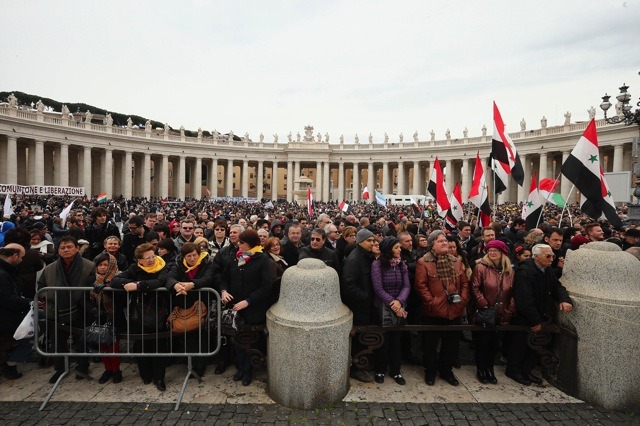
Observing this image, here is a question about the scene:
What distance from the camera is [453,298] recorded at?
510 centimetres

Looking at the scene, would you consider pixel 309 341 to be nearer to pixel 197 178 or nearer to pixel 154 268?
pixel 154 268

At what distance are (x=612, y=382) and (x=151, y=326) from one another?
639 cm

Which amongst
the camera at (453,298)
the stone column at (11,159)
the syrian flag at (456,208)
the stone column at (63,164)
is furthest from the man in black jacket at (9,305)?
the stone column at (63,164)

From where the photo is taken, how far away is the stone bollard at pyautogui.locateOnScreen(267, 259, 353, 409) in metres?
4.48

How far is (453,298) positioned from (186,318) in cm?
392

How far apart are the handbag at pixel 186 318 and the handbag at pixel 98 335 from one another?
79 cm

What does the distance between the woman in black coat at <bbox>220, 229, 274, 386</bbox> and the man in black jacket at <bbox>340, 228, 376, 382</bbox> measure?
115 centimetres

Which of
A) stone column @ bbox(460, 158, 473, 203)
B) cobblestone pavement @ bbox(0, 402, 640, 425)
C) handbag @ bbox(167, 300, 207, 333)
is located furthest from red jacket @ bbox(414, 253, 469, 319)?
stone column @ bbox(460, 158, 473, 203)

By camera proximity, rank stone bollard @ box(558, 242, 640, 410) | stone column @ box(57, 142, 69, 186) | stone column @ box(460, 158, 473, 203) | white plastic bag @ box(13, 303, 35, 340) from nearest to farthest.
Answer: stone bollard @ box(558, 242, 640, 410)
white plastic bag @ box(13, 303, 35, 340)
stone column @ box(57, 142, 69, 186)
stone column @ box(460, 158, 473, 203)

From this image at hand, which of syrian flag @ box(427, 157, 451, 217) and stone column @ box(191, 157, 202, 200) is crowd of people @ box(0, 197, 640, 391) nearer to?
syrian flag @ box(427, 157, 451, 217)

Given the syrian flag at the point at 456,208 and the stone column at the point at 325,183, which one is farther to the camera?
the stone column at the point at 325,183

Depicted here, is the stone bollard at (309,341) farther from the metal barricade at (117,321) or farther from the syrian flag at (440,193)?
the syrian flag at (440,193)

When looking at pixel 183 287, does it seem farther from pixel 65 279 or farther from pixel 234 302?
pixel 65 279

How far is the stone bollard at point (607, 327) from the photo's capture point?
4617mm
